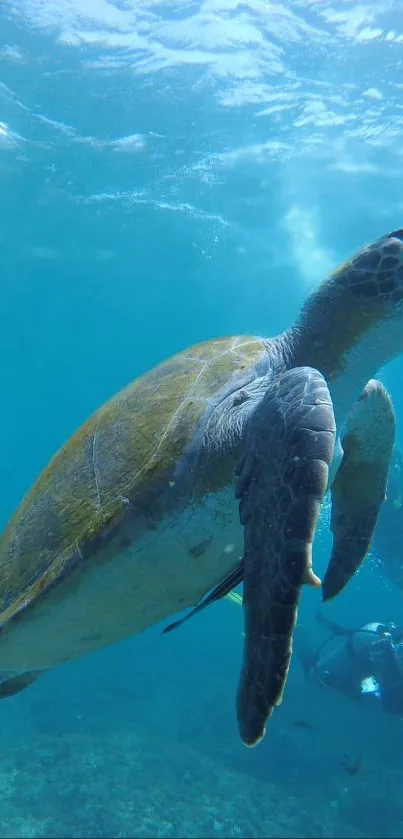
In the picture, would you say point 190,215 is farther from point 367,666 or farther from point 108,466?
point 108,466

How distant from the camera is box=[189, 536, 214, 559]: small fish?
255cm

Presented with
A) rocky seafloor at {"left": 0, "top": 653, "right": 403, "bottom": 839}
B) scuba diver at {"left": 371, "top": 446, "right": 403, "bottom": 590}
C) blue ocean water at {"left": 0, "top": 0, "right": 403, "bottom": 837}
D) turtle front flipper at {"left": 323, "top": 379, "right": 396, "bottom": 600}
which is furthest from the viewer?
scuba diver at {"left": 371, "top": 446, "right": 403, "bottom": 590}

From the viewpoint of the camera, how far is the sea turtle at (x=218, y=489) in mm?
1890

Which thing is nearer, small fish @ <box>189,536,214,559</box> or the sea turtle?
the sea turtle

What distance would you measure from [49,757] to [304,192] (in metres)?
17.3

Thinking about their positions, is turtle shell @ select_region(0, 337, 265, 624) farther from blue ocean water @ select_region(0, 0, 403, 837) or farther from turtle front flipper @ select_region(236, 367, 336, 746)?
blue ocean water @ select_region(0, 0, 403, 837)

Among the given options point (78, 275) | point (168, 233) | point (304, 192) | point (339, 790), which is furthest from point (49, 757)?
point (78, 275)

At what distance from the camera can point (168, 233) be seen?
23.5 m

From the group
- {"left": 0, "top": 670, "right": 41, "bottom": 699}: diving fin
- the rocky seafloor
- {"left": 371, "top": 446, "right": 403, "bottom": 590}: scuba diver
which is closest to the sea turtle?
{"left": 0, "top": 670, "right": 41, "bottom": 699}: diving fin

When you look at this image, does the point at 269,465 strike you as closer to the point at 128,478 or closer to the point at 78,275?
the point at 128,478

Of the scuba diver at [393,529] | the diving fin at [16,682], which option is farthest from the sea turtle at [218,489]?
the scuba diver at [393,529]

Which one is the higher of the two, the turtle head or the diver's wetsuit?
the turtle head

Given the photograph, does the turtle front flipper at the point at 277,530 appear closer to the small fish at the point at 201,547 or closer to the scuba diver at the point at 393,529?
the small fish at the point at 201,547

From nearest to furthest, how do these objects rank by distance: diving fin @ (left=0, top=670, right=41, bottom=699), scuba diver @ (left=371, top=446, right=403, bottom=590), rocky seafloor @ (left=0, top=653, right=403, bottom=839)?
1. diving fin @ (left=0, top=670, right=41, bottom=699)
2. rocky seafloor @ (left=0, top=653, right=403, bottom=839)
3. scuba diver @ (left=371, top=446, right=403, bottom=590)
